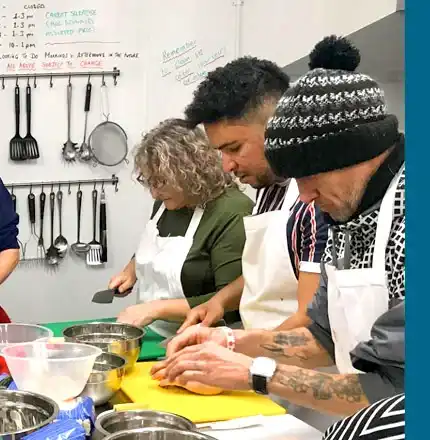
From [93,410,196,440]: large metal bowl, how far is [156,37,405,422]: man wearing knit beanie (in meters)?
0.16

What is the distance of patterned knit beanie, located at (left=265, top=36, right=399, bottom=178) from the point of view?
3.56ft

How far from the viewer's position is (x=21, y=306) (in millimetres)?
3098

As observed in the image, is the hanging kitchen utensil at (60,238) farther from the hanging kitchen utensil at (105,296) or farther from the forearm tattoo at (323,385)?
the forearm tattoo at (323,385)

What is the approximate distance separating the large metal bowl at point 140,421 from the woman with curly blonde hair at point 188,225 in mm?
718

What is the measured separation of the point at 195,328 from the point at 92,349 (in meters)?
0.26

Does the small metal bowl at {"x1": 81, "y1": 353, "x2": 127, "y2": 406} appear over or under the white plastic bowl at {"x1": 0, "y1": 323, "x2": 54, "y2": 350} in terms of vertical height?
under

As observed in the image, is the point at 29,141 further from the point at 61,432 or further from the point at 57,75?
the point at 61,432

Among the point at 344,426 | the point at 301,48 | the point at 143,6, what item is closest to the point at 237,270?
the point at 344,426

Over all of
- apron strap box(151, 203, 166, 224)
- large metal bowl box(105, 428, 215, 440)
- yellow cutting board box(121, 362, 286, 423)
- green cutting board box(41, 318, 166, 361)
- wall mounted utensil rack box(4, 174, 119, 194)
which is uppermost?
wall mounted utensil rack box(4, 174, 119, 194)

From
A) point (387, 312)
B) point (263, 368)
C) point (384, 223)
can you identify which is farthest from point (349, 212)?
point (263, 368)

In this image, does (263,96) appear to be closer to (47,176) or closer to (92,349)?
(92,349)

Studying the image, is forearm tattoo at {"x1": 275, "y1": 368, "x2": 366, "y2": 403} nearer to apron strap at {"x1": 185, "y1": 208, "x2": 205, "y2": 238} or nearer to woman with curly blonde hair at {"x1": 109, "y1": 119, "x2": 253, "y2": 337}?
woman with curly blonde hair at {"x1": 109, "y1": 119, "x2": 253, "y2": 337}

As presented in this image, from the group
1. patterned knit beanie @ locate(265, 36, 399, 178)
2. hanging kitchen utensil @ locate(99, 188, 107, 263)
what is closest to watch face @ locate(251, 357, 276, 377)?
patterned knit beanie @ locate(265, 36, 399, 178)

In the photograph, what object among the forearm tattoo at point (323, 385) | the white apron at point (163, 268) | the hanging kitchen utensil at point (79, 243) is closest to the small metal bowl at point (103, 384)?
the forearm tattoo at point (323, 385)
